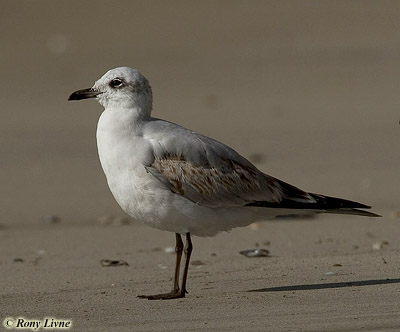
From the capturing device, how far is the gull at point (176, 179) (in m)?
6.90

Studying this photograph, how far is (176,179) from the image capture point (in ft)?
22.9

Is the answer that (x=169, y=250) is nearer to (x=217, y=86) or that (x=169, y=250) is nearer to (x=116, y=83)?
(x=116, y=83)

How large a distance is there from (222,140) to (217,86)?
20.7 feet

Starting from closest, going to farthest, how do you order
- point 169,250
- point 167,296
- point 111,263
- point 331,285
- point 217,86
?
point 167,296 < point 331,285 < point 111,263 < point 169,250 < point 217,86

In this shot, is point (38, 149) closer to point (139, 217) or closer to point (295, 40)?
point (139, 217)

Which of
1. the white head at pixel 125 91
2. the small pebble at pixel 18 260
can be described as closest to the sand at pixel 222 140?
the small pebble at pixel 18 260

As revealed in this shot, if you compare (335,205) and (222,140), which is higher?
(222,140)

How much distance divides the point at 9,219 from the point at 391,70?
12.9 m

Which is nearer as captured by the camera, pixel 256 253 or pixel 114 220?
pixel 256 253

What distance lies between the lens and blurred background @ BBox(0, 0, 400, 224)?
12547 millimetres

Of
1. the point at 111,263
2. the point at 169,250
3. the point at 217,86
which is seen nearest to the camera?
the point at 111,263

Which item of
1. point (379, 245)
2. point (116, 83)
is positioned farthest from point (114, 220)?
point (116, 83)

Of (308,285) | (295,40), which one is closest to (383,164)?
(308,285)

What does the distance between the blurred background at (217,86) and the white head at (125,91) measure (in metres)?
3.49
